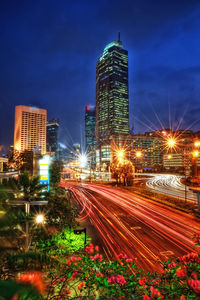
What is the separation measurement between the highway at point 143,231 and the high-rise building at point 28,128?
5563 inches

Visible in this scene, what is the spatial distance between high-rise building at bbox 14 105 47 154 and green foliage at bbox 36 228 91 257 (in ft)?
487

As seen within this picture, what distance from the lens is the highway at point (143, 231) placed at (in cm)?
1206

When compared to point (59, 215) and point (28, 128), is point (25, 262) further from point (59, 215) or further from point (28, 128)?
point (28, 128)

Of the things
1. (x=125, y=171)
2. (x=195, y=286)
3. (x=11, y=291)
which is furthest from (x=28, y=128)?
(x=195, y=286)

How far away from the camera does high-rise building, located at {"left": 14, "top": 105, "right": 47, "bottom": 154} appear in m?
154

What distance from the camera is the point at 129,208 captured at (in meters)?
23.8

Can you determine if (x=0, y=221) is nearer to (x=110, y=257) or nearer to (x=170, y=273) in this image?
(x=170, y=273)

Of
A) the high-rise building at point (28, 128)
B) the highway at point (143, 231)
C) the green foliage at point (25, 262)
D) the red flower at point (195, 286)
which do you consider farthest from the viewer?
the high-rise building at point (28, 128)

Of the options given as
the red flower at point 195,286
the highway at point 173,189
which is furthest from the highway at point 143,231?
the red flower at point 195,286

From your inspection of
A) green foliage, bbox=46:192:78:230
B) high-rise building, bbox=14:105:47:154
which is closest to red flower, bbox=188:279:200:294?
green foliage, bbox=46:192:78:230

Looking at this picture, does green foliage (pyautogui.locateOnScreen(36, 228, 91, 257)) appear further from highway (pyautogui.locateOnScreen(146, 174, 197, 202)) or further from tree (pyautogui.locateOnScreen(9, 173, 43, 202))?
highway (pyautogui.locateOnScreen(146, 174, 197, 202))

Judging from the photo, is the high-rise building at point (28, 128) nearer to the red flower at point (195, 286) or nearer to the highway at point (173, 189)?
the highway at point (173, 189)

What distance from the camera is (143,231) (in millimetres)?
15867

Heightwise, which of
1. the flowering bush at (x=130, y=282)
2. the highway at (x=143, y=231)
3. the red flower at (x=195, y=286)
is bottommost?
the highway at (x=143, y=231)
